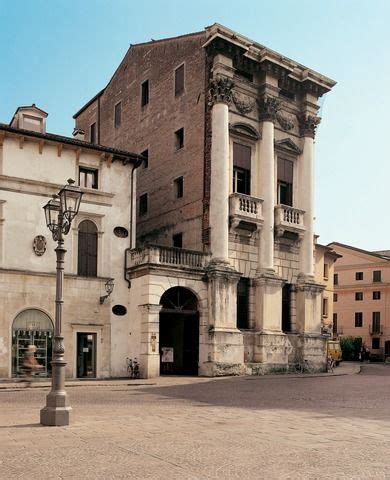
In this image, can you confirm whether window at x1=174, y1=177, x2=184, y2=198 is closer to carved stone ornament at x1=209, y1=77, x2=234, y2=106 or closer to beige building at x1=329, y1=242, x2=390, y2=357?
carved stone ornament at x1=209, y1=77, x2=234, y2=106

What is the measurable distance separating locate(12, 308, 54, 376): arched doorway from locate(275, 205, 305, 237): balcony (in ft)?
44.5

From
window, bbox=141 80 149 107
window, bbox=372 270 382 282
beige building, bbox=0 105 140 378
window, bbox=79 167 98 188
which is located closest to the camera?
beige building, bbox=0 105 140 378

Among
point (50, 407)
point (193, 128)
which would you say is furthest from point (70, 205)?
point (193, 128)

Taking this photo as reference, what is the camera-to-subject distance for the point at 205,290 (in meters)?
30.3

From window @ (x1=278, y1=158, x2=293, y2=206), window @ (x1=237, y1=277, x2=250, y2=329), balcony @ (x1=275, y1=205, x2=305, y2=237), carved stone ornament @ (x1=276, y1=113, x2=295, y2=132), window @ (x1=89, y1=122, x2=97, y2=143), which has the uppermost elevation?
window @ (x1=89, y1=122, x2=97, y2=143)

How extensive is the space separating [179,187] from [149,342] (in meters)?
9.63

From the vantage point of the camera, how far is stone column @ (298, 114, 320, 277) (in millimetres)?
34969

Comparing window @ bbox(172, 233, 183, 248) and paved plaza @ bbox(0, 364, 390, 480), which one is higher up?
window @ bbox(172, 233, 183, 248)

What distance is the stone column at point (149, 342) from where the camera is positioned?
27562mm

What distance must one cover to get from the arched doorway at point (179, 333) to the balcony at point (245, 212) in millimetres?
4380

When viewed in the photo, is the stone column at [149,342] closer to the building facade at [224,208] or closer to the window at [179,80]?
the building facade at [224,208]

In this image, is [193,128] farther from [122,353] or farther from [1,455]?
[1,455]

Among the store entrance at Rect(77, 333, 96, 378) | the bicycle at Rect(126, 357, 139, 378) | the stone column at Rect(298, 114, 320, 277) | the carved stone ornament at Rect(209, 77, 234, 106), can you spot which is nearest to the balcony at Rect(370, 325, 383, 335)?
the stone column at Rect(298, 114, 320, 277)

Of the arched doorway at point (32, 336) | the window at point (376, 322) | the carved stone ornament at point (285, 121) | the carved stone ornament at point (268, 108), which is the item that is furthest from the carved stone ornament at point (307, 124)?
the window at point (376, 322)
